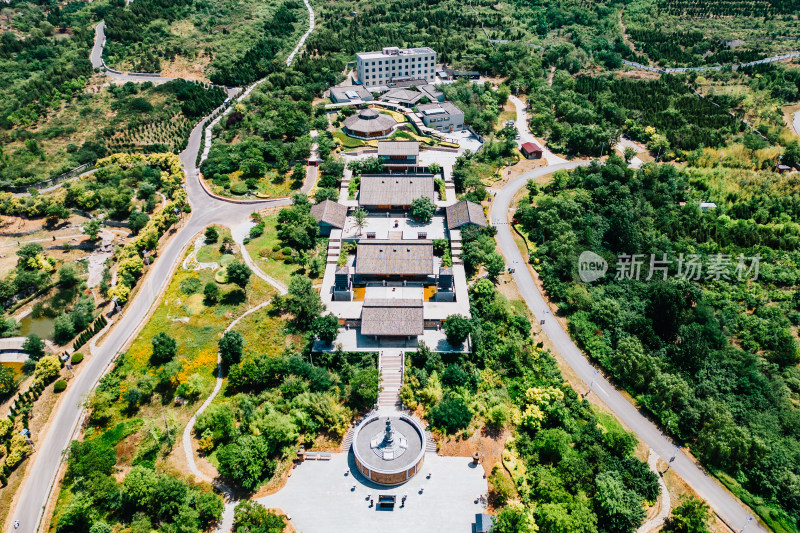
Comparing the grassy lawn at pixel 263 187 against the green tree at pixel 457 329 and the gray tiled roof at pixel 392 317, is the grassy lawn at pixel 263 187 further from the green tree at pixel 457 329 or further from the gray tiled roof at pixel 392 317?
the green tree at pixel 457 329

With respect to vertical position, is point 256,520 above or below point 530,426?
above

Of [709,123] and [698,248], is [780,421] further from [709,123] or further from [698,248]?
[709,123]

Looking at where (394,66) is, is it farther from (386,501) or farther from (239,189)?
(386,501)

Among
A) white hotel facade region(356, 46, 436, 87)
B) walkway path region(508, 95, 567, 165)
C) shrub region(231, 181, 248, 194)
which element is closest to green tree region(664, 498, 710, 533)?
walkway path region(508, 95, 567, 165)

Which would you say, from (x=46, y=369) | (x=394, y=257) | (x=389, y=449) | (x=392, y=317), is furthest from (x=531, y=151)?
(x=46, y=369)

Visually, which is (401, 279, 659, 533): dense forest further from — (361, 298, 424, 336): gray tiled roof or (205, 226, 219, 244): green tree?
(205, 226, 219, 244): green tree

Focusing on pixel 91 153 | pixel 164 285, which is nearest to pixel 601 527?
pixel 164 285
